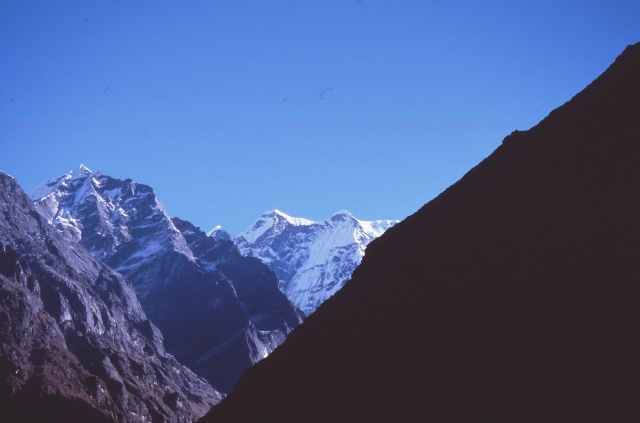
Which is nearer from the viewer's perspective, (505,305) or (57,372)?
(505,305)

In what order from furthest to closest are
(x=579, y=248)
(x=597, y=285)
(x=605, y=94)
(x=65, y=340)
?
(x=65, y=340)
(x=605, y=94)
(x=579, y=248)
(x=597, y=285)

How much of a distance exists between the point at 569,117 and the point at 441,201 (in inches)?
483

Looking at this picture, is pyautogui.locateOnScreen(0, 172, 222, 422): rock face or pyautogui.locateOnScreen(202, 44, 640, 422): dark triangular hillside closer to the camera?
pyautogui.locateOnScreen(202, 44, 640, 422): dark triangular hillside

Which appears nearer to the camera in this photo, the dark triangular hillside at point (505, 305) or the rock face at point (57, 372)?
the dark triangular hillside at point (505, 305)

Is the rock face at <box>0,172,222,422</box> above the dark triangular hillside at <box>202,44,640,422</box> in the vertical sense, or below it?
above

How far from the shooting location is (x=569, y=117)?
1681 inches

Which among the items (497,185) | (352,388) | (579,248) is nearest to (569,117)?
(497,185)

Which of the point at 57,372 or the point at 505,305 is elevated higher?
the point at 57,372

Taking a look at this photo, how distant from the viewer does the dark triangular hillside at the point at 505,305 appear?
24.2 metres

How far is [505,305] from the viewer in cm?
3069

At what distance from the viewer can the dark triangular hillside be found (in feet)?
79.6

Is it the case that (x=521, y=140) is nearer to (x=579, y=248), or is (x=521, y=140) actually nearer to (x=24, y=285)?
A: (x=579, y=248)

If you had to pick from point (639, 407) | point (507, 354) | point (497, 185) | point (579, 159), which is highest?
point (497, 185)

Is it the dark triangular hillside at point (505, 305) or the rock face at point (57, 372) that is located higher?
the rock face at point (57, 372)
